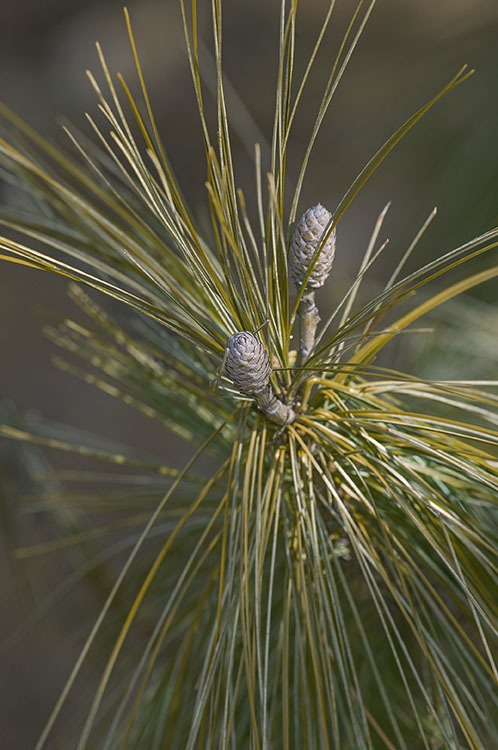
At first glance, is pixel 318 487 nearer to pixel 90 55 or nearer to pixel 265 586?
pixel 265 586

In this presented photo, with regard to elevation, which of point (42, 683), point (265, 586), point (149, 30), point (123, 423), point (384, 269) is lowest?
point (42, 683)

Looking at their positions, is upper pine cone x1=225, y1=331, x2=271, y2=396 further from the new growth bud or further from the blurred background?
the blurred background

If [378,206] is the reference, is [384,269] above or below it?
below

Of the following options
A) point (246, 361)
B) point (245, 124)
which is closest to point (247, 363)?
point (246, 361)

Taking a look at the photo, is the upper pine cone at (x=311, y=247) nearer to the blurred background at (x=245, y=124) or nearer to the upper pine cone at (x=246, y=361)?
the upper pine cone at (x=246, y=361)

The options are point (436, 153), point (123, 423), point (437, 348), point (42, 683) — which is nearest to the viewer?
point (437, 348)

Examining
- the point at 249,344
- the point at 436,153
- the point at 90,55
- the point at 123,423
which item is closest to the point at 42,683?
the point at 123,423


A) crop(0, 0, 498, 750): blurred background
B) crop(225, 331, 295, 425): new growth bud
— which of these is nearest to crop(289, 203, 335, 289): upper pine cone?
crop(225, 331, 295, 425): new growth bud
